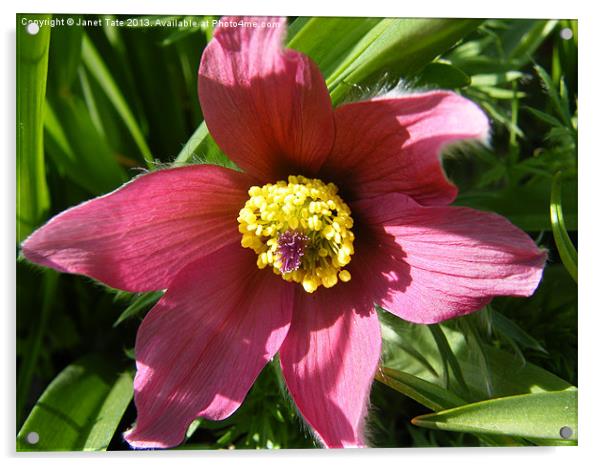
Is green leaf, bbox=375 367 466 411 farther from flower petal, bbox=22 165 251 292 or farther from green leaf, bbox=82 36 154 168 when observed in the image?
green leaf, bbox=82 36 154 168

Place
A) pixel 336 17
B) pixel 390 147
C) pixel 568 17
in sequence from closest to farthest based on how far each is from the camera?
pixel 390 147 → pixel 336 17 → pixel 568 17

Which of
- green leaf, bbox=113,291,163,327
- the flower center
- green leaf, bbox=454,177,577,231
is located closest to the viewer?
the flower center

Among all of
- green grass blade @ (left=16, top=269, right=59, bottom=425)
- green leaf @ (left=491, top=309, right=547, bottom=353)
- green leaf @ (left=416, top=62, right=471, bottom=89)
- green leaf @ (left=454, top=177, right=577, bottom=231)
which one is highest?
green leaf @ (left=416, top=62, right=471, bottom=89)

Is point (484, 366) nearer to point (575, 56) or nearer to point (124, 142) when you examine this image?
point (575, 56)

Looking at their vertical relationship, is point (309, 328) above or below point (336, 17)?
below

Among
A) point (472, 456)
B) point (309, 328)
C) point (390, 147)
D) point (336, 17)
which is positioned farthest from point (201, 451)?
point (336, 17)

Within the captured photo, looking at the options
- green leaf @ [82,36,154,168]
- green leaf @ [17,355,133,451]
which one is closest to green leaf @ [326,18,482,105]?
green leaf @ [82,36,154,168]

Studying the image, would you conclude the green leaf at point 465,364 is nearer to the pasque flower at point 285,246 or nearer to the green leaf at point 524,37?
the pasque flower at point 285,246
